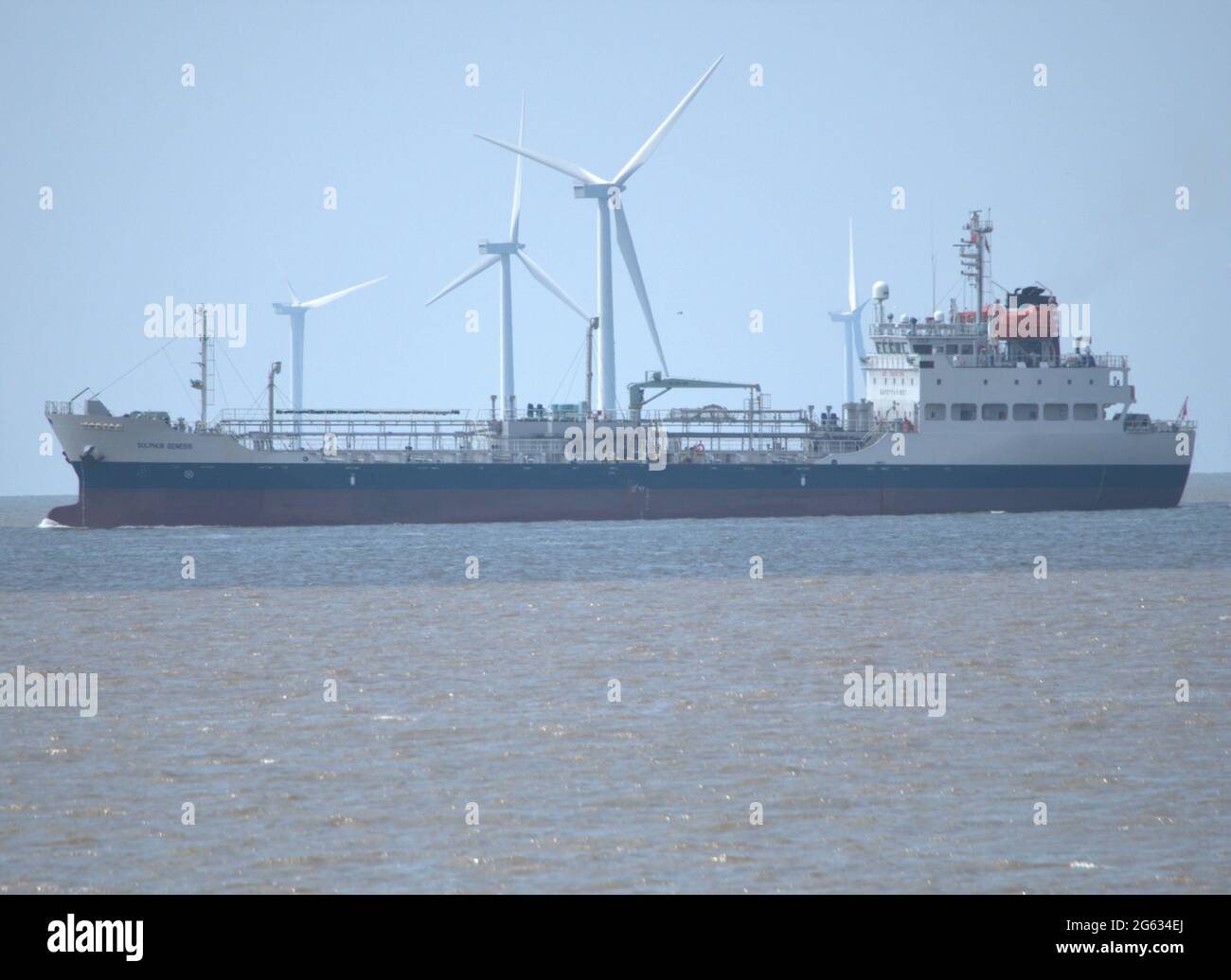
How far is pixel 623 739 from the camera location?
25750 mm

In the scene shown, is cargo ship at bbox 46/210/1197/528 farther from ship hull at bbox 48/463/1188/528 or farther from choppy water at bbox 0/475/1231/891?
choppy water at bbox 0/475/1231/891

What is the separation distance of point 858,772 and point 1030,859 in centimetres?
493

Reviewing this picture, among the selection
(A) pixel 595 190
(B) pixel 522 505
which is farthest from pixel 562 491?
(A) pixel 595 190

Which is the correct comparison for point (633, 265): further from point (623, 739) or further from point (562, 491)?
point (623, 739)

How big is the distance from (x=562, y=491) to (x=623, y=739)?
64.1 meters

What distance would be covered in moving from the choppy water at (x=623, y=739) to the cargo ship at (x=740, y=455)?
3158 centimetres

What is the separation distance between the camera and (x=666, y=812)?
20.8 meters

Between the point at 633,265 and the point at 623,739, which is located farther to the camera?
the point at 633,265

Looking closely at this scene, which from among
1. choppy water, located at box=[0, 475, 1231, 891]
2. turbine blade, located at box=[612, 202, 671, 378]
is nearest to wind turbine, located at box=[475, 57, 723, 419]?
turbine blade, located at box=[612, 202, 671, 378]

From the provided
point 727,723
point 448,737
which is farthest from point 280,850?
point 727,723

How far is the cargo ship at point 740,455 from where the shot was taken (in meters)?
85.9

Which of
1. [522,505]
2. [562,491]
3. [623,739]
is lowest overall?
[623,739]

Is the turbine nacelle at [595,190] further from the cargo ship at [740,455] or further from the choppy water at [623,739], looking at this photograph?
the choppy water at [623,739]
